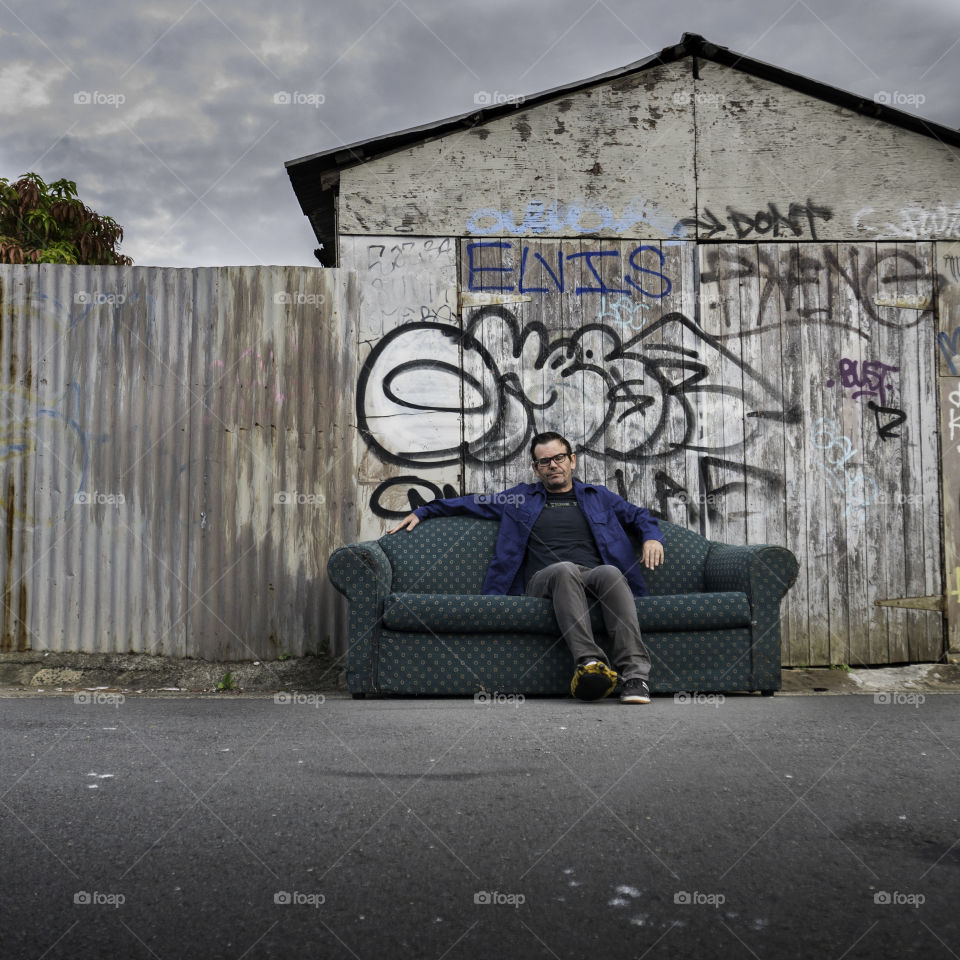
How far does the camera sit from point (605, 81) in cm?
559

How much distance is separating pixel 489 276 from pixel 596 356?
83cm

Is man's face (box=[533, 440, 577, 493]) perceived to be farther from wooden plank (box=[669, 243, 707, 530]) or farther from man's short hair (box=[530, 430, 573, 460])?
wooden plank (box=[669, 243, 707, 530])

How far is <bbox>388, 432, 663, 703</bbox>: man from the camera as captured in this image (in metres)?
4.24

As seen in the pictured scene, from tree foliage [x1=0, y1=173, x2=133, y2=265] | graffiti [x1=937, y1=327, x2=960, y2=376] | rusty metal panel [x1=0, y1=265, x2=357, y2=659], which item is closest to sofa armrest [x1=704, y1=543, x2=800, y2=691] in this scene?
graffiti [x1=937, y1=327, x2=960, y2=376]

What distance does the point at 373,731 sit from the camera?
3.28 m

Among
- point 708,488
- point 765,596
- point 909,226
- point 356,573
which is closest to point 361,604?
point 356,573

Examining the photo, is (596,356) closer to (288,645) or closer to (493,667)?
(493,667)

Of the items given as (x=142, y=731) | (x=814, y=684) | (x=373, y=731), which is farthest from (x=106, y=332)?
(x=814, y=684)

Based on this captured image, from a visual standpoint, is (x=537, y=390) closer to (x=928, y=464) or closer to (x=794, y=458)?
(x=794, y=458)

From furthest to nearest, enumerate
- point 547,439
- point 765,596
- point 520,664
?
1. point 547,439
2. point 765,596
3. point 520,664

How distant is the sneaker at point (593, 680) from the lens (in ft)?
13.2

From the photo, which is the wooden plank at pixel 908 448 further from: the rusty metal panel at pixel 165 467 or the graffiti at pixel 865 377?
the rusty metal panel at pixel 165 467

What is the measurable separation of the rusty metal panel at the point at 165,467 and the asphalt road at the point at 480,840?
5.67 ft

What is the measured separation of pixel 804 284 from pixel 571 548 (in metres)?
2.32
